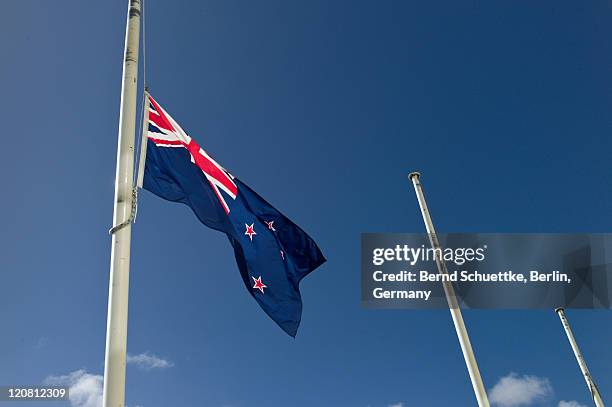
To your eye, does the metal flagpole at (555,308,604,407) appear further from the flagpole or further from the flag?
the flagpole

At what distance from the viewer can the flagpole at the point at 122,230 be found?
8.40 m

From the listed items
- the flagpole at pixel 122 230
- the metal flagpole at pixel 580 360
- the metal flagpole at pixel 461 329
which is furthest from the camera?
the metal flagpole at pixel 580 360

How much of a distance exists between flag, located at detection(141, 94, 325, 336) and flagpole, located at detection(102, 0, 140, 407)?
31.6 inches

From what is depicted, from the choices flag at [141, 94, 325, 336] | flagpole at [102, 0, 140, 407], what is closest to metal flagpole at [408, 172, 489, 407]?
flag at [141, 94, 325, 336]

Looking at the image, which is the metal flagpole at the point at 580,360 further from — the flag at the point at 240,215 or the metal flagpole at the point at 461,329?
the flag at the point at 240,215

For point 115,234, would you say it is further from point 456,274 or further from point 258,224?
point 456,274

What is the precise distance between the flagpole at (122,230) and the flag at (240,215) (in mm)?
803

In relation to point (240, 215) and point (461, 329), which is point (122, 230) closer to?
point (240, 215)

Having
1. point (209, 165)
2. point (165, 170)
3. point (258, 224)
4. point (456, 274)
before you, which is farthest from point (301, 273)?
point (456, 274)

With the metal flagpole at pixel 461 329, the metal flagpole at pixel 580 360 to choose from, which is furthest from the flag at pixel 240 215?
the metal flagpole at pixel 580 360

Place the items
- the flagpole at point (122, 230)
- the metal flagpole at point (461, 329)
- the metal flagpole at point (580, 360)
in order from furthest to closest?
1. the metal flagpole at point (580, 360)
2. the metal flagpole at point (461, 329)
3. the flagpole at point (122, 230)

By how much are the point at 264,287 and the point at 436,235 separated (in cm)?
666

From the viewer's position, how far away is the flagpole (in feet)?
27.6

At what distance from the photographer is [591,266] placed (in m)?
19.6
